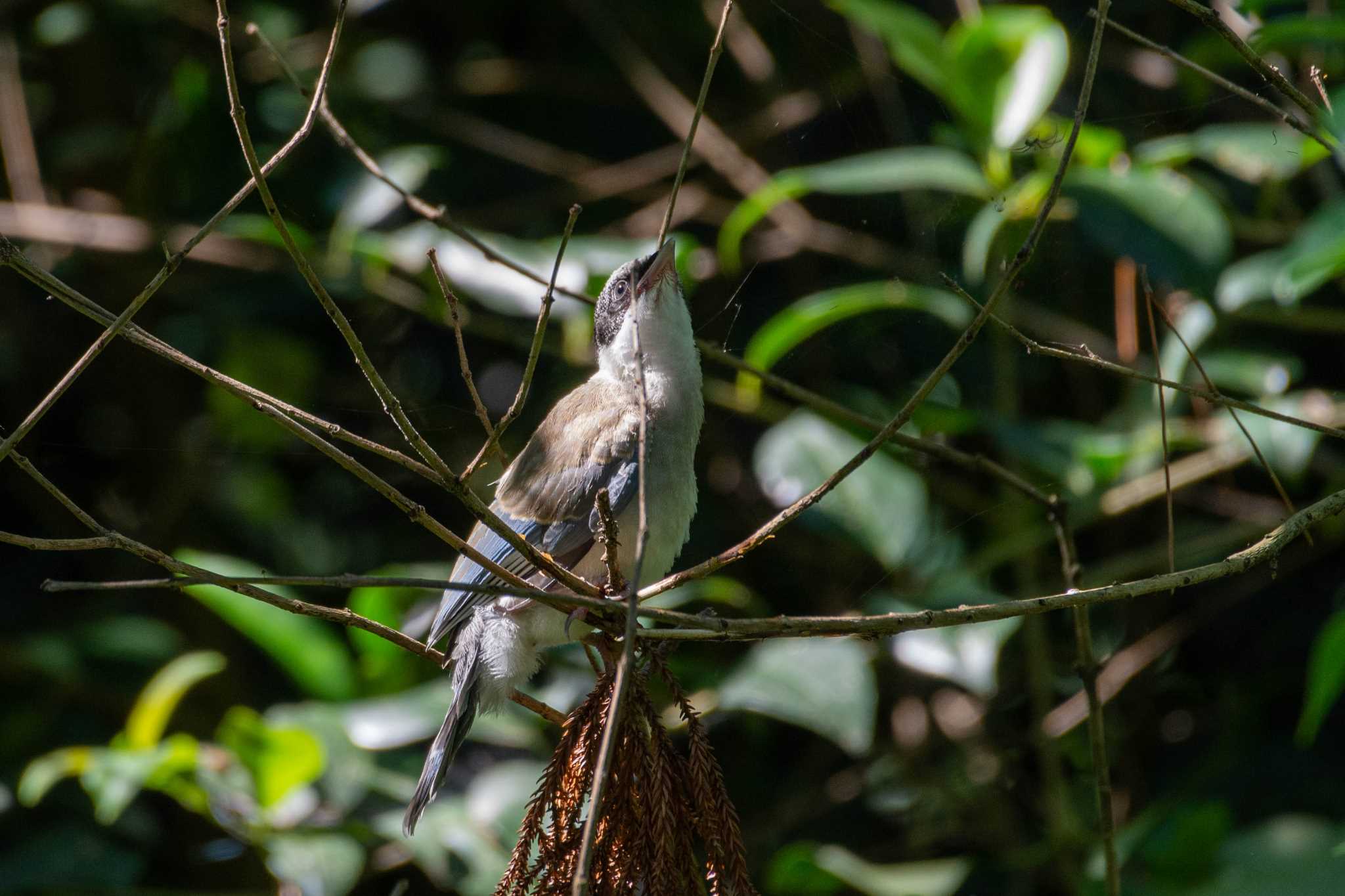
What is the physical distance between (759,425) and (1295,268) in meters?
2.38

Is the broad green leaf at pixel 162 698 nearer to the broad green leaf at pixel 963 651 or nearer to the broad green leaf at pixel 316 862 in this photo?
the broad green leaf at pixel 316 862

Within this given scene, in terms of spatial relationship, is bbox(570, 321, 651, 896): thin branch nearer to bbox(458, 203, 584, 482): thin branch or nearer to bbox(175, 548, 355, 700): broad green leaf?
bbox(458, 203, 584, 482): thin branch

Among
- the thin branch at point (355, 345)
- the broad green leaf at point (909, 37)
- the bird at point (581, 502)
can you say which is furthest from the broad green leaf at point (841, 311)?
the thin branch at point (355, 345)

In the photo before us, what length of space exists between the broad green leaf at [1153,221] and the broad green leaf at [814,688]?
1.34 m

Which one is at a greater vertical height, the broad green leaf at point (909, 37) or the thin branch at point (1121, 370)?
the broad green leaf at point (909, 37)

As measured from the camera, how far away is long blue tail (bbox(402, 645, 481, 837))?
302cm

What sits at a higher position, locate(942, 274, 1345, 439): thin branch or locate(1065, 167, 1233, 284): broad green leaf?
locate(1065, 167, 1233, 284): broad green leaf

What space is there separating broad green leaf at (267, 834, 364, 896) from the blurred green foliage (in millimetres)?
11

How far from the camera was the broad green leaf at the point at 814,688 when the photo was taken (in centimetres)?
348

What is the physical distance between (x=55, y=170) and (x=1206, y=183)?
4448 millimetres

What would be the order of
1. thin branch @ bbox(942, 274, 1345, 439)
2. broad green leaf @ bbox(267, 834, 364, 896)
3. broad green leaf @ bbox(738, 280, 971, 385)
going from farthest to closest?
broad green leaf @ bbox(738, 280, 971, 385), broad green leaf @ bbox(267, 834, 364, 896), thin branch @ bbox(942, 274, 1345, 439)

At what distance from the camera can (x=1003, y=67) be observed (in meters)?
3.77

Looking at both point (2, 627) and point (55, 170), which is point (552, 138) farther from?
point (2, 627)

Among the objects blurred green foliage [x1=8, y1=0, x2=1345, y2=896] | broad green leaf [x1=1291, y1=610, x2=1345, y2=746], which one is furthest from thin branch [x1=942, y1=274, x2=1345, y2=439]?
broad green leaf [x1=1291, y1=610, x2=1345, y2=746]
